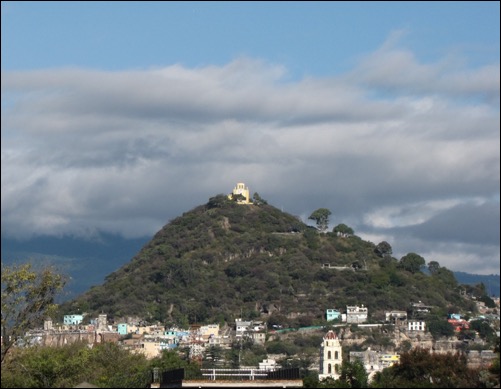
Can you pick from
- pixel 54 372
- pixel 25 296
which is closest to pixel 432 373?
pixel 54 372

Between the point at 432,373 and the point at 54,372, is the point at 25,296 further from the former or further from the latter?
the point at 432,373

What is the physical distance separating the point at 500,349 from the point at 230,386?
15.1m

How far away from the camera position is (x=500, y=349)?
285 ft

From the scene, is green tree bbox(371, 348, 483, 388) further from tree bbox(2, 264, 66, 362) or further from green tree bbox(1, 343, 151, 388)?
tree bbox(2, 264, 66, 362)

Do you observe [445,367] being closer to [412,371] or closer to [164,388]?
[412,371]

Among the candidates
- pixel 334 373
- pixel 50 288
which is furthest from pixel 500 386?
pixel 334 373

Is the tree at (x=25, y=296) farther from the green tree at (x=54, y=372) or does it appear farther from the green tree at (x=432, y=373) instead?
the green tree at (x=432, y=373)

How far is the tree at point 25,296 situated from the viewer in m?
90.6

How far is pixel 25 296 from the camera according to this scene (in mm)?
92000

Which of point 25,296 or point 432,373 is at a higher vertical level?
point 25,296

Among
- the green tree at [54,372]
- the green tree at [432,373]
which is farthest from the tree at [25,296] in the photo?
the green tree at [432,373]

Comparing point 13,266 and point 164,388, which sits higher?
point 13,266

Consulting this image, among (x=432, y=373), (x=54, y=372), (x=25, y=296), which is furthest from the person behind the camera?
(x=432, y=373)

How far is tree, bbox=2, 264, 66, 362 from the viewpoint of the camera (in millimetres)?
90562
